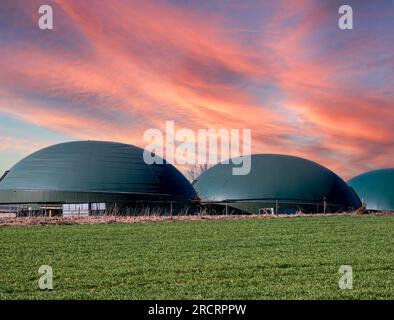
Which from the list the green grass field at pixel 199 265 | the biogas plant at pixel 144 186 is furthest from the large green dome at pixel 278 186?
the green grass field at pixel 199 265

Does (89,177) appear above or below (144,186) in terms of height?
above

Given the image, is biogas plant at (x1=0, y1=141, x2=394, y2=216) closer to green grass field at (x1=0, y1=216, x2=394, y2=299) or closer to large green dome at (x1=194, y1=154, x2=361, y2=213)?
large green dome at (x1=194, y1=154, x2=361, y2=213)

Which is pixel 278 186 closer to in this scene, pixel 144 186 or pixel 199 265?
pixel 144 186

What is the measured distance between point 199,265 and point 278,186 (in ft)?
138

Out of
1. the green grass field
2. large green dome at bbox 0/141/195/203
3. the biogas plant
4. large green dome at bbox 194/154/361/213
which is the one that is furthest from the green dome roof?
the green grass field

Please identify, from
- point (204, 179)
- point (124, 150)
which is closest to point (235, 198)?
point (204, 179)

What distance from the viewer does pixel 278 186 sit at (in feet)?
174

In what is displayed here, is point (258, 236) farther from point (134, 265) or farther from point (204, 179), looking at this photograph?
point (204, 179)

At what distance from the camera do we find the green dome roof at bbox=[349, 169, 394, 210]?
218ft

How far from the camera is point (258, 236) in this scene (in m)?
18.8

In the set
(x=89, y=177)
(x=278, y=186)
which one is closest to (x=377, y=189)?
(x=278, y=186)

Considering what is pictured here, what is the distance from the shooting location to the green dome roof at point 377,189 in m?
66.3

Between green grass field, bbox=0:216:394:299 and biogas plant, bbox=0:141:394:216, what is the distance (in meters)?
24.7
